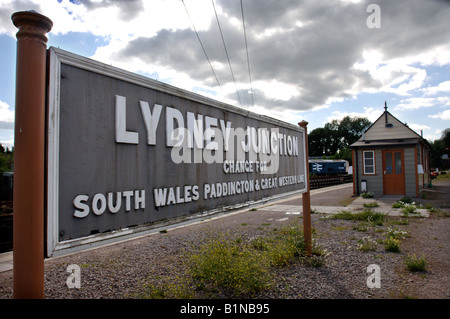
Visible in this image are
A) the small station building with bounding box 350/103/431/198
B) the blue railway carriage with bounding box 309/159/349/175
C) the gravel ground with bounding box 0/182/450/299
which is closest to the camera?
the gravel ground with bounding box 0/182/450/299

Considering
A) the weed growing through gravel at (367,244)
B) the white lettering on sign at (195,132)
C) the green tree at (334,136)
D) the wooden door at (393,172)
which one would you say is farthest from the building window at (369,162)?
the green tree at (334,136)

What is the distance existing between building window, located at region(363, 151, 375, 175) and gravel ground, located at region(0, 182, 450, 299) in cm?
885

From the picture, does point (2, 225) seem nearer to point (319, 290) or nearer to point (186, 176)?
point (186, 176)

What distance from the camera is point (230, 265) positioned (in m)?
3.92

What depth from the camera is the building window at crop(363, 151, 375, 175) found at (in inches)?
611

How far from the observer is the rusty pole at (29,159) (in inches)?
64.3

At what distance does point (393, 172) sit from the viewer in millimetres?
15047

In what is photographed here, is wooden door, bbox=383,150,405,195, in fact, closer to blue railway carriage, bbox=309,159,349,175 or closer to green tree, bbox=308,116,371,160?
blue railway carriage, bbox=309,159,349,175

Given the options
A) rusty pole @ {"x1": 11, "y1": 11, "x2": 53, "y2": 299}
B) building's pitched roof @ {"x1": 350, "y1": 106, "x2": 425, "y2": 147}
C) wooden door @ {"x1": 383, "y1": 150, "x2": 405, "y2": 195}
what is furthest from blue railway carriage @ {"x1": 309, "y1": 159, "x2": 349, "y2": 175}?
rusty pole @ {"x1": 11, "y1": 11, "x2": 53, "y2": 299}

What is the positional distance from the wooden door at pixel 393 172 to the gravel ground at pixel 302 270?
8.46 metres

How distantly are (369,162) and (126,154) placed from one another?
1588 cm

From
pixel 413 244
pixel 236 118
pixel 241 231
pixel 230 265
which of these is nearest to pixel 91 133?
pixel 236 118

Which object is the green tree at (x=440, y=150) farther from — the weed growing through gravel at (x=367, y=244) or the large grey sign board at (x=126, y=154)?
the large grey sign board at (x=126, y=154)

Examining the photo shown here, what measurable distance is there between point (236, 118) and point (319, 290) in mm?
2520
